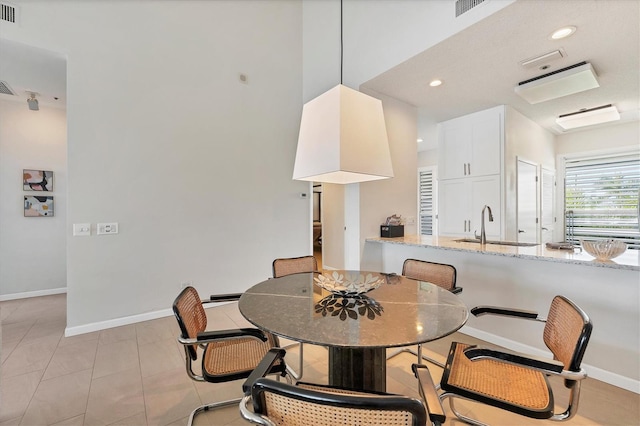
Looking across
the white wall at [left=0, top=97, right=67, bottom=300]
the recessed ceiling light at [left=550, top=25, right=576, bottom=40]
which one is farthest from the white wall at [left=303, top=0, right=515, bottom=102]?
the white wall at [left=0, top=97, right=67, bottom=300]

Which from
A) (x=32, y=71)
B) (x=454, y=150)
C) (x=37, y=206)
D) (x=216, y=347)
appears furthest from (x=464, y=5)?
(x=37, y=206)

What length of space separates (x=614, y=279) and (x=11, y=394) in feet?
13.7

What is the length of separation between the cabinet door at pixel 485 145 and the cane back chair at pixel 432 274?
2464mm

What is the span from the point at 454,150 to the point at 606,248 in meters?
2.88

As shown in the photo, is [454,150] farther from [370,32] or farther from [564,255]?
[564,255]

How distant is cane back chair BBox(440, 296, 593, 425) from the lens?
1111 millimetres

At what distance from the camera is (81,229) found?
114 inches

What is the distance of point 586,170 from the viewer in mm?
5281

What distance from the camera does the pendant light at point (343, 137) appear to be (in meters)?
1.72

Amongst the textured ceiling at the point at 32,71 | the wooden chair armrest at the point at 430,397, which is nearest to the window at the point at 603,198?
the wooden chair armrest at the point at 430,397

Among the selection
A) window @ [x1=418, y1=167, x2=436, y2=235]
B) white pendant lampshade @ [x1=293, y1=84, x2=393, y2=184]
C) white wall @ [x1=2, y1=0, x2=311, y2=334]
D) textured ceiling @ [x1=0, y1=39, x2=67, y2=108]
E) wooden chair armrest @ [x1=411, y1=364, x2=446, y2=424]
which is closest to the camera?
wooden chair armrest @ [x1=411, y1=364, x2=446, y2=424]

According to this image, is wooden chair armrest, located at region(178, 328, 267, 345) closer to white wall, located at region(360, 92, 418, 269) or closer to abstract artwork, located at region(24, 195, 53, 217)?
white wall, located at region(360, 92, 418, 269)

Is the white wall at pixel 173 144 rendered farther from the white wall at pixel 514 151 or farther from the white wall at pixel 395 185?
the white wall at pixel 514 151

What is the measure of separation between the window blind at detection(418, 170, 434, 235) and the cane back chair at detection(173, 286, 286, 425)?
5923mm
